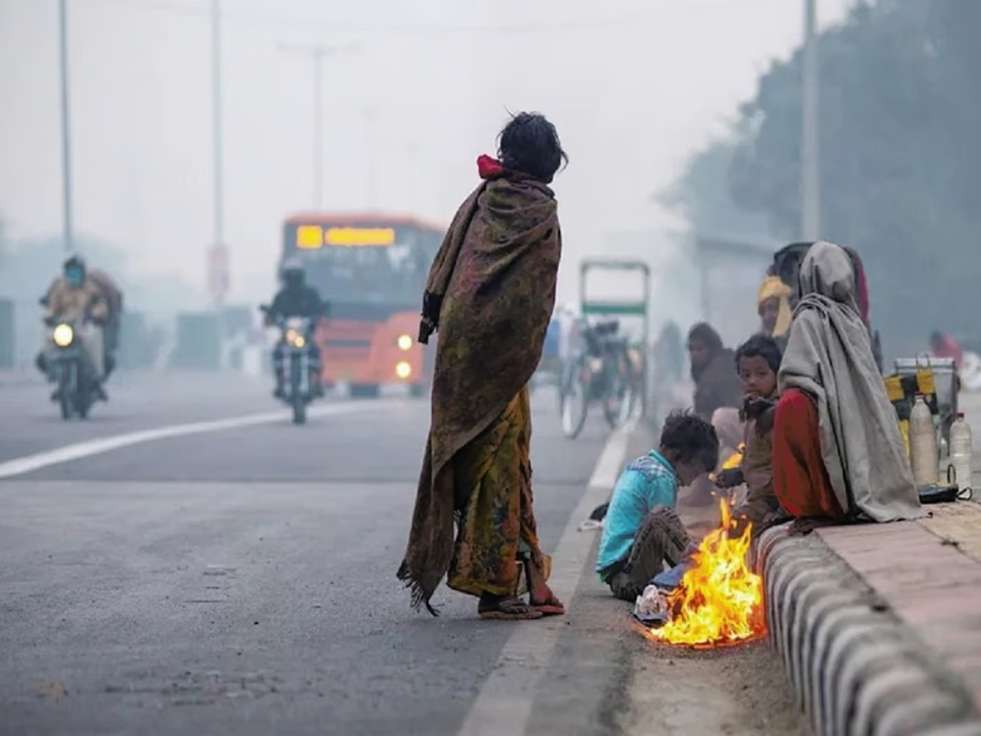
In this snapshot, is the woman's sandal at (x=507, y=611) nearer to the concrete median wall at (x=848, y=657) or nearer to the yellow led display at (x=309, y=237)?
the concrete median wall at (x=848, y=657)

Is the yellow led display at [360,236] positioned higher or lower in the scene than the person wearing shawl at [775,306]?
higher

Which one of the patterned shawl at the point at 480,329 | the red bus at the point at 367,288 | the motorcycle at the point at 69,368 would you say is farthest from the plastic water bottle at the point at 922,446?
the red bus at the point at 367,288

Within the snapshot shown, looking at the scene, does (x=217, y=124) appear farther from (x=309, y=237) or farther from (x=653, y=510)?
(x=653, y=510)

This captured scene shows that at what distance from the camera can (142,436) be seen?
792 inches

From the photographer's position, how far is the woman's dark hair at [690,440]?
28.5 feet

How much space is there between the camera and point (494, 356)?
7.73 m

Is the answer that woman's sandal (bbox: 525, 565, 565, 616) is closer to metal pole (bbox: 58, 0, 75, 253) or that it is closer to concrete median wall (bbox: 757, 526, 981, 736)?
concrete median wall (bbox: 757, 526, 981, 736)

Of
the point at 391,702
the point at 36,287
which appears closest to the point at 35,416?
the point at 391,702

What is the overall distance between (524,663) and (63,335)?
17198 millimetres

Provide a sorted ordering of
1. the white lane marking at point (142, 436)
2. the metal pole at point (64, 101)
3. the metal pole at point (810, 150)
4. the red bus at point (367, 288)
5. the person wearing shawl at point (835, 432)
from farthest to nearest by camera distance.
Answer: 1. the metal pole at point (64, 101)
2. the red bus at point (367, 288)
3. the metal pole at point (810, 150)
4. the white lane marking at point (142, 436)
5. the person wearing shawl at point (835, 432)

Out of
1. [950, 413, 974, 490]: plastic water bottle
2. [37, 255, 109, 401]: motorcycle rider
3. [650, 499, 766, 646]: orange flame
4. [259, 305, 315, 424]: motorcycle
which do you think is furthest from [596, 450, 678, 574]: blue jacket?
[37, 255, 109, 401]: motorcycle rider

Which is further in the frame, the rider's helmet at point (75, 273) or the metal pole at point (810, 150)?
the metal pole at point (810, 150)

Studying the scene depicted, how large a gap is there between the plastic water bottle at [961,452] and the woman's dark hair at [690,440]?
1719 mm

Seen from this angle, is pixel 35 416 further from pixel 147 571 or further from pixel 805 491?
pixel 805 491
